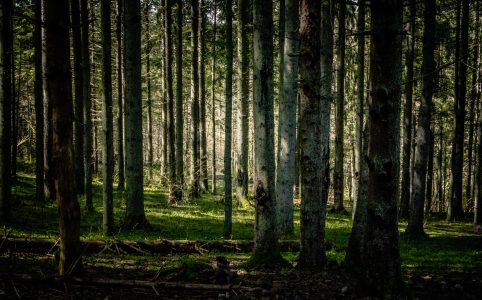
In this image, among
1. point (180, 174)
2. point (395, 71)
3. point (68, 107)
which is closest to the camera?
point (395, 71)

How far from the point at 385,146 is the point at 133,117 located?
9244mm

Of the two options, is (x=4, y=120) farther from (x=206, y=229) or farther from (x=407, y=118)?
(x=407, y=118)

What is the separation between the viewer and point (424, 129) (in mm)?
14125

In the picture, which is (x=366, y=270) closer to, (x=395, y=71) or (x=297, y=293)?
(x=297, y=293)

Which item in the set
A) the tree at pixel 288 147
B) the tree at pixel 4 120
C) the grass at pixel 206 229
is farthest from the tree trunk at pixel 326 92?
the tree at pixel 4 120

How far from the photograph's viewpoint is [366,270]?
5059mm

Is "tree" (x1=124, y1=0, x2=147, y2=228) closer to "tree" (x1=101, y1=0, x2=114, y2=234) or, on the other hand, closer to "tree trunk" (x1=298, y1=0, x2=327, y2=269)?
"tree" (x1=101, y1=0, x2=114, y2=234)

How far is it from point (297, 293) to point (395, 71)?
136 inches

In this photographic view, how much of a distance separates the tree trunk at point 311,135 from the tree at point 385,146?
5.97 feet

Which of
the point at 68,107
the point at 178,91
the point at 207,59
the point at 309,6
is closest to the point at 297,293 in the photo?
the point at 68,107

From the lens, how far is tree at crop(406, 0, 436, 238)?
13617mm

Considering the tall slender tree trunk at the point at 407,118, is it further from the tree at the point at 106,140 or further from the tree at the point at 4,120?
the tree at the point at 4,120

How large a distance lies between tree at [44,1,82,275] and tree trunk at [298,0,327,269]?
3868mm

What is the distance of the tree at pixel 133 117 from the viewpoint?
12016mm
